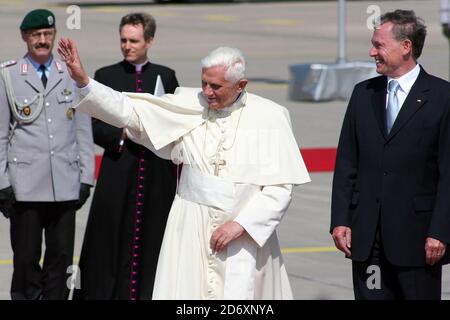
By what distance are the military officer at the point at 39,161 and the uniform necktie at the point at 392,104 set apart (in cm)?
226

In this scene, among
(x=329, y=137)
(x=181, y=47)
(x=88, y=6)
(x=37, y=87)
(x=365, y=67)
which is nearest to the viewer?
(x=37, y=87)

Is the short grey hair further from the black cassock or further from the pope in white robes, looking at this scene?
the black cassock

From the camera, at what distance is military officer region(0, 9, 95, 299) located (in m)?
7.34

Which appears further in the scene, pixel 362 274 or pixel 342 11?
pixel 342 11

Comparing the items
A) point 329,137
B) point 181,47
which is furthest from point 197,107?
point 181,47

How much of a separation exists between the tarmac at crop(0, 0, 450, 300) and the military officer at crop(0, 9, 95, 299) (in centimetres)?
72

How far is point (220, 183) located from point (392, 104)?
0.91 m

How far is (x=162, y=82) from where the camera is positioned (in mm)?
7594

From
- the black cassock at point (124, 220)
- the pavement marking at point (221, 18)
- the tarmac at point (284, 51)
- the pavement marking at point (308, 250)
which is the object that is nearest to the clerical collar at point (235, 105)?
the black cassock at point (124, 220)

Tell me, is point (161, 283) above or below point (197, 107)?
below

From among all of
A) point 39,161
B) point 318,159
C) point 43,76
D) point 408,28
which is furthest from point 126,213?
point 318,159

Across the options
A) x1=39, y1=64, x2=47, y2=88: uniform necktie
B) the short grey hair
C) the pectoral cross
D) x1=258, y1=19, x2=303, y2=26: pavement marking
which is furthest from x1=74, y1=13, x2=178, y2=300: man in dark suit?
x1=258, y1=19, x2=303, y2=26: pavement marking
